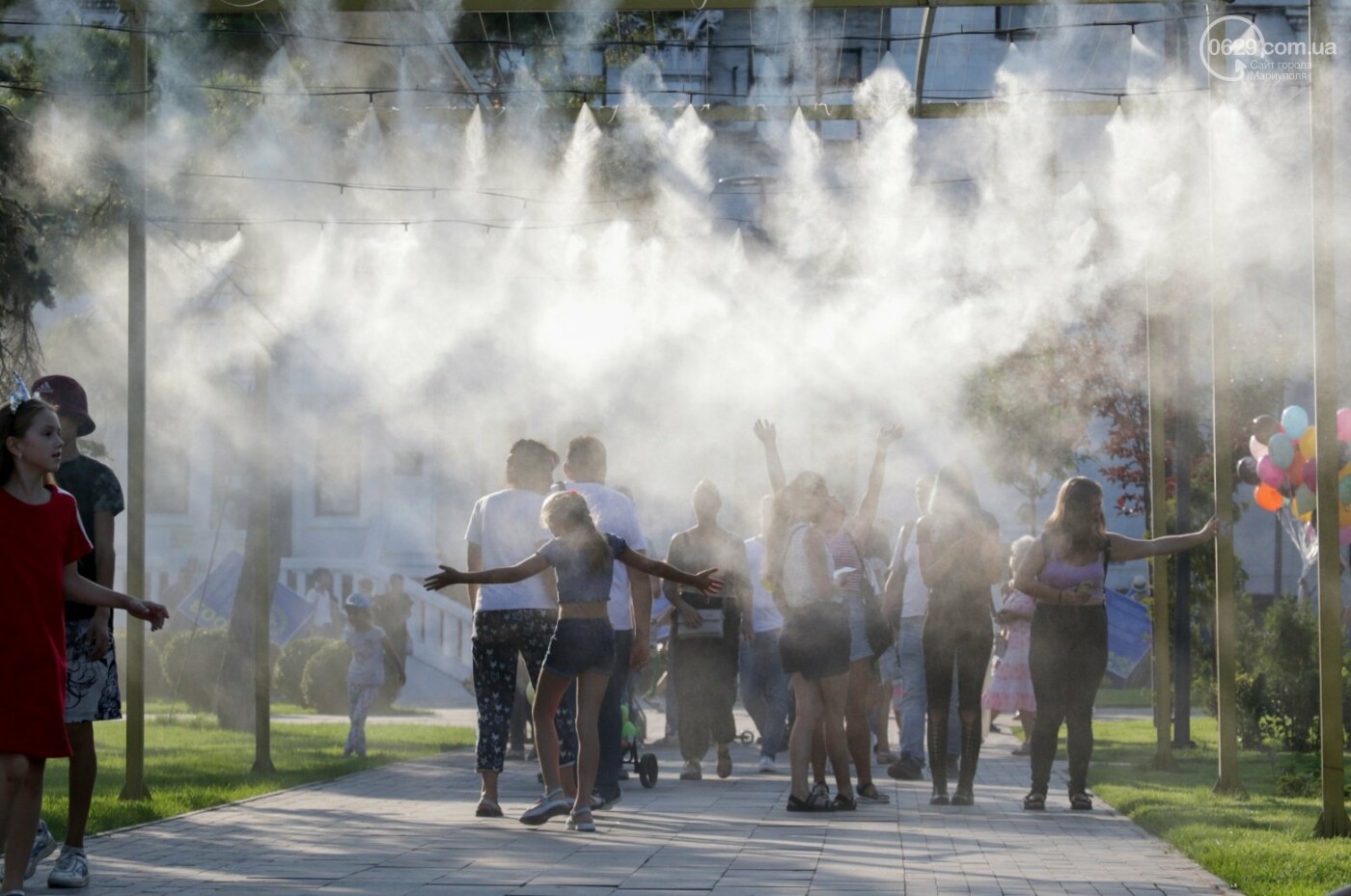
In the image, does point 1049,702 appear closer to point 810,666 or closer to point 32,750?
point 810,666

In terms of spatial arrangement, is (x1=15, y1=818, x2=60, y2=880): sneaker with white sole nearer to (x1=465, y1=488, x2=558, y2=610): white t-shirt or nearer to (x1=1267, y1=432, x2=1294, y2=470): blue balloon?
(x1=465, y1=488, x2=558, y2=610): white t-shirt

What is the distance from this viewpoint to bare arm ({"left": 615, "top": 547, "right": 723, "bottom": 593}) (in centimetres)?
880

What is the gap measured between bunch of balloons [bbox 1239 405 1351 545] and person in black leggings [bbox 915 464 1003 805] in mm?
5648

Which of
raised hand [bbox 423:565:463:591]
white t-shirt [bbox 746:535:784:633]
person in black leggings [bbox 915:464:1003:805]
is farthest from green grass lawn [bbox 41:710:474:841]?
person in black leggings [bbox 915:464:1003:805]

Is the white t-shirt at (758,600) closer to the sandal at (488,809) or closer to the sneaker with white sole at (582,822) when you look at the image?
the sandal at (488,809)

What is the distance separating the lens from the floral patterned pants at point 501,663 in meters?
9.84

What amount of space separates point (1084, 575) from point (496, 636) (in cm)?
331

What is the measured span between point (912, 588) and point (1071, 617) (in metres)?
2.08

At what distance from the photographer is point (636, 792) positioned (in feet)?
38.6

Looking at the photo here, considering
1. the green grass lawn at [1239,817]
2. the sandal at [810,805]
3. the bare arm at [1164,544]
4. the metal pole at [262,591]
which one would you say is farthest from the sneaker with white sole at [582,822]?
Result: the metal pole at [262,591]

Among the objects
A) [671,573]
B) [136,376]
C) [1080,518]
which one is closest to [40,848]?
[671,573]

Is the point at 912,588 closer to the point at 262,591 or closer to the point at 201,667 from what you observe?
the point at 262,591

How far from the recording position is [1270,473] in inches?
680

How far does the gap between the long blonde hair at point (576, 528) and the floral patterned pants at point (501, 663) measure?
0.75 meters
